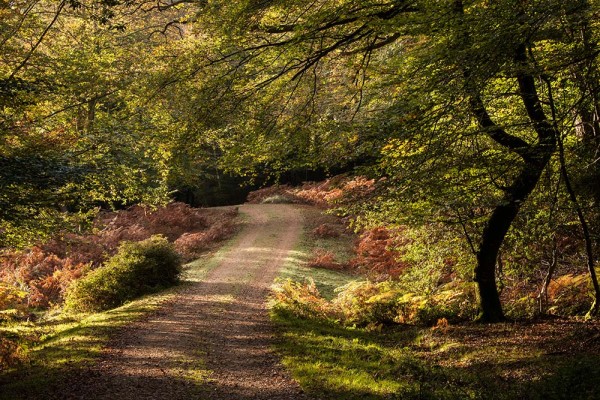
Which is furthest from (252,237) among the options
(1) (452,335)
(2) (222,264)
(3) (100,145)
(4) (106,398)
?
(4) (106,398)

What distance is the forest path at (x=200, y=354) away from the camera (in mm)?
6824

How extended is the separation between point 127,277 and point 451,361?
9.84 m

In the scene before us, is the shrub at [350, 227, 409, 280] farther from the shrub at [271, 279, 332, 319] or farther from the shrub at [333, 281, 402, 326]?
the shrub at [333, 281, 402, 326]

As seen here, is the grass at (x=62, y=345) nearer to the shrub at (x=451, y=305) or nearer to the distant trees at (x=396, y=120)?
the distant trees at (x=396, y=120)

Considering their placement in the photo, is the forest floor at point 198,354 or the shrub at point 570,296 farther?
the shrub at point 570,296

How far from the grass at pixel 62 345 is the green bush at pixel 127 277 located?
Answer: 2.36ft

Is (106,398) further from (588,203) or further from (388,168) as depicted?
(588,203)

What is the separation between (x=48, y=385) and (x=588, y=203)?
8510mm

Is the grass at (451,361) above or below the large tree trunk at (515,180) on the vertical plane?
below

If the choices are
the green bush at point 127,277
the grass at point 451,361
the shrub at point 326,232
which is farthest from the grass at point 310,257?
the grass at point 451,361

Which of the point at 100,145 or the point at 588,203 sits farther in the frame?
the point at 100,145

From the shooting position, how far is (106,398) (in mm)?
6473

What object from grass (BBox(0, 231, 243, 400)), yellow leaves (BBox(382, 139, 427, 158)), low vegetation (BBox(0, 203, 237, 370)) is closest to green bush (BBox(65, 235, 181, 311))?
low vegetation (BBox(0, 203, 237, 370))

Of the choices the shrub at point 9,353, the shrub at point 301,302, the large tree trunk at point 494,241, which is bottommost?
the shrub at point 301,302
